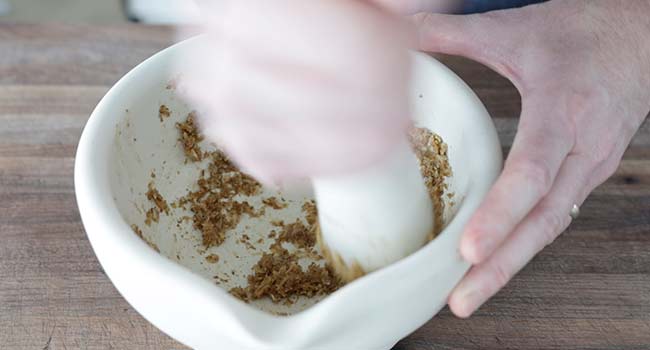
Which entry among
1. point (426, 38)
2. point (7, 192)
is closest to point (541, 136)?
point (426, 38)

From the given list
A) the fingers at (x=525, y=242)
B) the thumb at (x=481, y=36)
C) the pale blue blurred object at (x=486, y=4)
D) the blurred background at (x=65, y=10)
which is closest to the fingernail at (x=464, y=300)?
the fingers at (x=525, y=242)

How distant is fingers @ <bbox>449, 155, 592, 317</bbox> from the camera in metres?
0.75

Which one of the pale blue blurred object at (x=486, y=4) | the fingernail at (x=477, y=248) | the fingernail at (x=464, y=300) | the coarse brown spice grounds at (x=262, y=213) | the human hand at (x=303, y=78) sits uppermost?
the human hand at (x=303, y=78)

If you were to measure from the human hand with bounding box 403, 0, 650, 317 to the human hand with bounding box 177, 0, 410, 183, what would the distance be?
14 cm

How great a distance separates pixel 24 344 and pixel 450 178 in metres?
0.48

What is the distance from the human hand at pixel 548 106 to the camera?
0.75m

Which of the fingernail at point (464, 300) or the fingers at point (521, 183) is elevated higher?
the fingers at point (521, 183)

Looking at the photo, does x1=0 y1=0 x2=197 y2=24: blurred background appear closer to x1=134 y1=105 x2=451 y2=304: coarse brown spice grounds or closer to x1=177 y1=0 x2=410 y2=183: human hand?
x1=134 y1=105 x2=451 y2=304: coarse brown spice grounds

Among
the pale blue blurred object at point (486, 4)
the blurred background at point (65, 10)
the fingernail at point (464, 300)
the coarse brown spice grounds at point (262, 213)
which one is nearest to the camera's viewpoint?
the fingernail at point (464, 300)

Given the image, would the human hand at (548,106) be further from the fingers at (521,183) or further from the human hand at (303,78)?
the human hand at (303,78)

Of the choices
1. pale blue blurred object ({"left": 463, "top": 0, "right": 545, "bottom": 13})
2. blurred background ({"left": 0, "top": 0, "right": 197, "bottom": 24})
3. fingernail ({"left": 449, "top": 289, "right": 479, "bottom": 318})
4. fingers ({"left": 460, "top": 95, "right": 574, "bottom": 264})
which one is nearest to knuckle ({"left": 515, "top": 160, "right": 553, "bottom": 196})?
fingers ({"left": 460, "top": 95, "right": 574, "bottom": 264})

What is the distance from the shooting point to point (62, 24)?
133cm

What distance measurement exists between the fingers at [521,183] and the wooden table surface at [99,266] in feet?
0.64

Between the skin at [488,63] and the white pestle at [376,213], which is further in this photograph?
the white pestle at [376,213]
